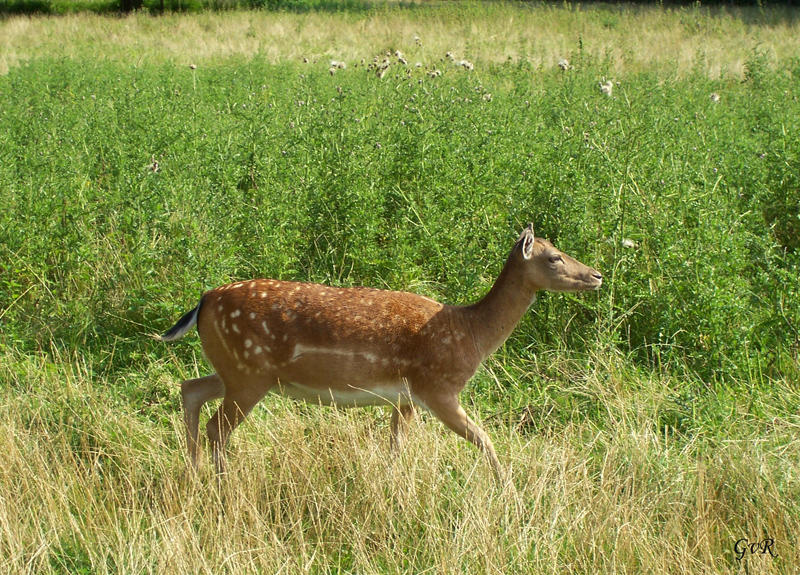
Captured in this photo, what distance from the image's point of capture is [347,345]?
4852mm

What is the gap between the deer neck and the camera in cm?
510

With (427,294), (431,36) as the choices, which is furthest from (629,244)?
(431,36)

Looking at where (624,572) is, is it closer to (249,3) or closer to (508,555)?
(508,555)

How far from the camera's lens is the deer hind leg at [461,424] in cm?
470

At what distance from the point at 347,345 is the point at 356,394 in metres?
0.27

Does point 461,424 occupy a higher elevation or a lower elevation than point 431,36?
lower

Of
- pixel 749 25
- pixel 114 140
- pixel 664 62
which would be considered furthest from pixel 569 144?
pixel 749 25

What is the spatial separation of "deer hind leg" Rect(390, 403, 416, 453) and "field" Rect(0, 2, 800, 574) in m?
0.08

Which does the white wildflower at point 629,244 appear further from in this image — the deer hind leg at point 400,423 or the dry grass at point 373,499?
the deer hind leg at point 400,423

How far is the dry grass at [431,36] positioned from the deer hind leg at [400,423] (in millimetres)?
11270

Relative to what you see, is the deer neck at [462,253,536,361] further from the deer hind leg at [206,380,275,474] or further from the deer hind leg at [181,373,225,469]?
the deer hind leg at [181,373,225,469]

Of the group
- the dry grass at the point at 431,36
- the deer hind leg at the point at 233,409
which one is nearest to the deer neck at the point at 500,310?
the deer hind leg at the point at 233,409
